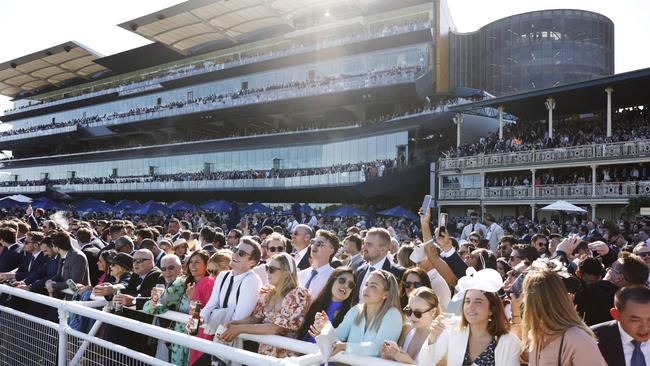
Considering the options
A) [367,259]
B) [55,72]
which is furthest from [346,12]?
[55,72]

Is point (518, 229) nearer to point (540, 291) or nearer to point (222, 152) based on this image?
point (540, 291)

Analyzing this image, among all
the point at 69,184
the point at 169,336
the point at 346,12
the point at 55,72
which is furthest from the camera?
the point at 55,72

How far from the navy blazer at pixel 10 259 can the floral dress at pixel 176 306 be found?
455 centimetres

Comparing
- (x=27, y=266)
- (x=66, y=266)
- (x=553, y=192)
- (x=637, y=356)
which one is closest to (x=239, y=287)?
(x=637, y=356)

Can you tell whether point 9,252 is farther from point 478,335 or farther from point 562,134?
point 562,134

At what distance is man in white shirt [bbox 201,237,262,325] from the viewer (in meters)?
→ 4.42

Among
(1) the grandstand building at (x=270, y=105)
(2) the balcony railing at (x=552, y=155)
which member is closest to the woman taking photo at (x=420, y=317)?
(2) the balcony railing at (x=552, y=155)

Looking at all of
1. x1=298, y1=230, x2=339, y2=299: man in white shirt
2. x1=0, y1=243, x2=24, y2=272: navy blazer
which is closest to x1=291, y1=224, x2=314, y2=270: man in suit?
x1=298, y1=230, x2=339, y2=299: man in white shirt

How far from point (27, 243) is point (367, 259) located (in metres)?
5.86

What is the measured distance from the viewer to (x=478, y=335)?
3115 mm

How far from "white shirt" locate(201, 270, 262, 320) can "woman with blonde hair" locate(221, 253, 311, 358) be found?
0.28 feet

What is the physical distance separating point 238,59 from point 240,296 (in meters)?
49.0

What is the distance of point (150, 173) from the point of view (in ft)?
171

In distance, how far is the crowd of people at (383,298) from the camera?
9.80 feet
